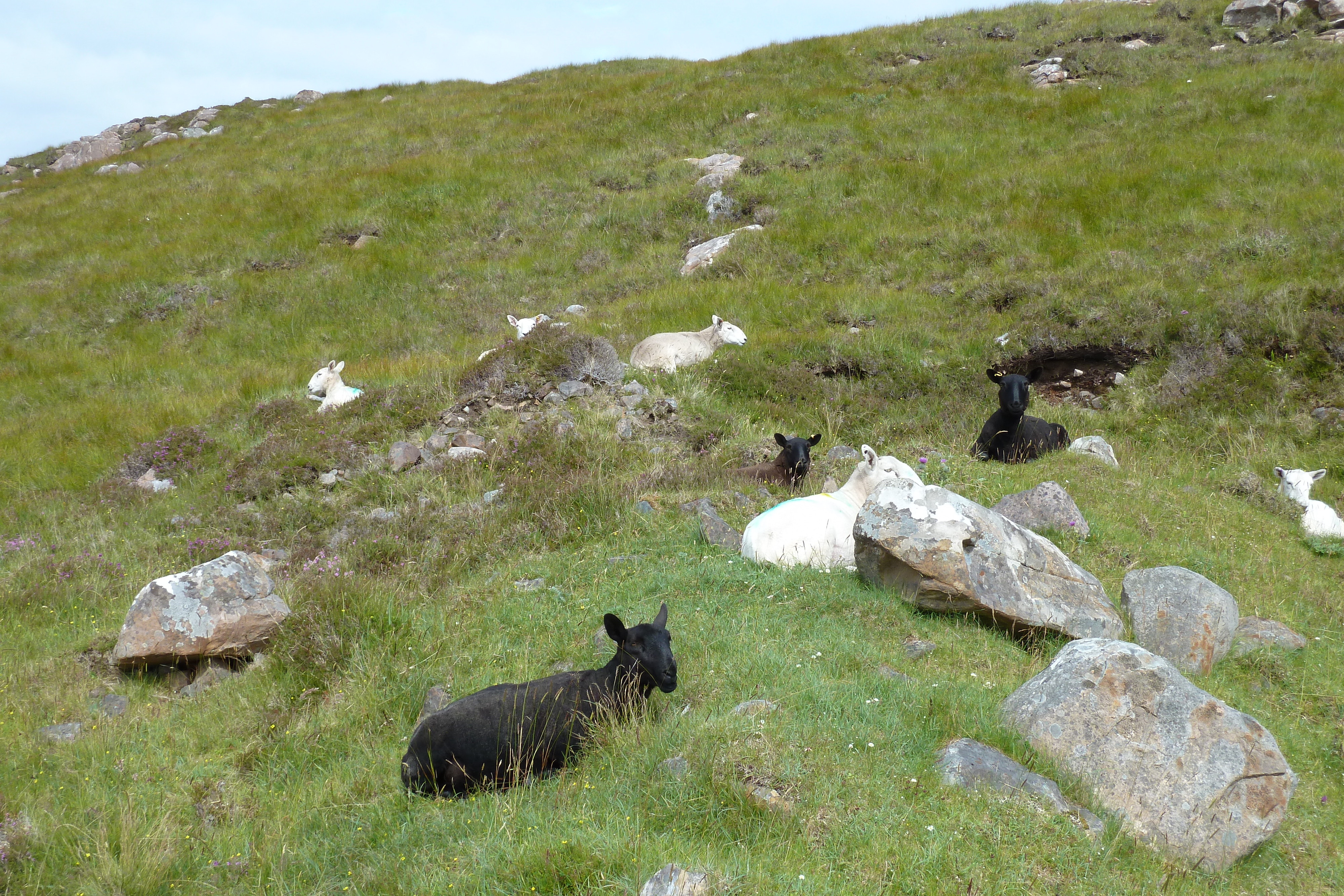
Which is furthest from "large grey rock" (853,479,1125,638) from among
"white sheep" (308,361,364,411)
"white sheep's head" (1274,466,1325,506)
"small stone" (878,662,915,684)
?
"white sheep" (308,361,364,411)

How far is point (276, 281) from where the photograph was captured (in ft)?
73.0

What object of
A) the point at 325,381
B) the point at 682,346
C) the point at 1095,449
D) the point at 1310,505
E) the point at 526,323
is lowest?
the point at 1310,505

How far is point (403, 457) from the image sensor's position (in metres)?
12.2

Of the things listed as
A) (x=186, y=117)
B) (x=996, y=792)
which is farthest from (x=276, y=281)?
(x=186, y=117)

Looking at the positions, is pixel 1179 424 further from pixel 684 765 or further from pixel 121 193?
pixel 121 193

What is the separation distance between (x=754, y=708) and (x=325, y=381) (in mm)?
12824

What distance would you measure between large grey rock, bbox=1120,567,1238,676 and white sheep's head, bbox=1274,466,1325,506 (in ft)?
15.9

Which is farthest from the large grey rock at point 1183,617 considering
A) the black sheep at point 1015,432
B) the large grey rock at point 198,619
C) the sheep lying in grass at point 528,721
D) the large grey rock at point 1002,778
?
the large grey rock at point 198,619

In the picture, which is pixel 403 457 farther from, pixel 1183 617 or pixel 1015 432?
pixel 1183 617

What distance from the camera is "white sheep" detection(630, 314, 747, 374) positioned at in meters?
15.5

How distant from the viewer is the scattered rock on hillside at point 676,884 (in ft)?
11.8

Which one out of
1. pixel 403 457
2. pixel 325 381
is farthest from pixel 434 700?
pixel 325 381

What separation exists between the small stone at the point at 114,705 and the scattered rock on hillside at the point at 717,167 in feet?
65.5

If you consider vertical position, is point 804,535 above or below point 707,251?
below
